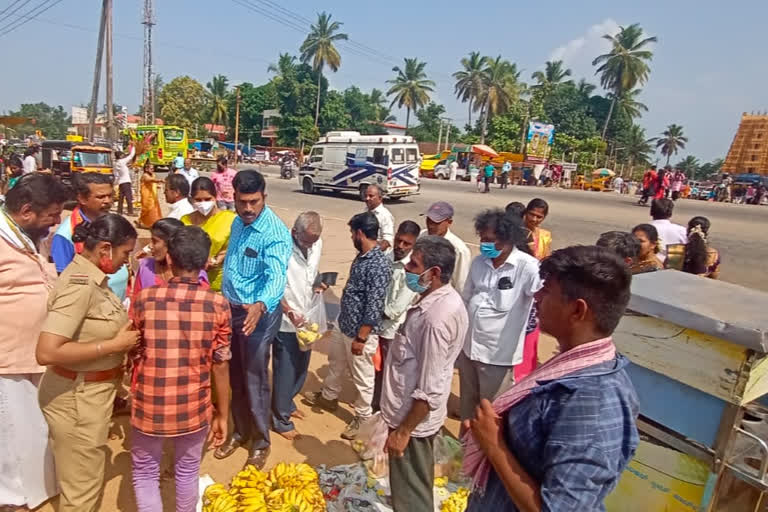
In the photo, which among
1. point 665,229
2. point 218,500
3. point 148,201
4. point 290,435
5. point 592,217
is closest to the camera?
point 218,500

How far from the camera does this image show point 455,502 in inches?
105

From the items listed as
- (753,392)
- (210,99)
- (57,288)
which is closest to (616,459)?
(753,392)

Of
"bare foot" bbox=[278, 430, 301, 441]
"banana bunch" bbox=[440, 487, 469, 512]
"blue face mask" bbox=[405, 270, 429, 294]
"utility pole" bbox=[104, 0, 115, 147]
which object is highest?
"utility pole" bbox=[104, 0, 115, 147]

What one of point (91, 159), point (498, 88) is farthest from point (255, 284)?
point (498, 88)

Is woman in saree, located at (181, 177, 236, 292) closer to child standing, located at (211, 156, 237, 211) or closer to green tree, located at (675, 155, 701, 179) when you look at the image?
child standing, located at (211, 156, 237, 211)

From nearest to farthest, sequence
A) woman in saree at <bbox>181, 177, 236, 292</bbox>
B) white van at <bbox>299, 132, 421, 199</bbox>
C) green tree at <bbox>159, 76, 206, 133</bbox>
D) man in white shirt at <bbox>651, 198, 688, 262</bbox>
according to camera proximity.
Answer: woman in saree at <bbox>181, 177, 236, 292</bbox>, man in white shirt at <bbox>651, 198, 688, 262</bbox>, white van at <bbox>299, 132, 421, 199</bbox>, green tree at <bbox>159, 76, 206, 133</bbox>

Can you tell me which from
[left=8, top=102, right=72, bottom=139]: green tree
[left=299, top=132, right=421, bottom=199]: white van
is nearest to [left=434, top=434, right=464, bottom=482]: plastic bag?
[left=299, top=132, right=421, bottom=199]: white van

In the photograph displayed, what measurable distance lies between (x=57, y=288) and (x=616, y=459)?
2.14m

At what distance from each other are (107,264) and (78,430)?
31.4 inches

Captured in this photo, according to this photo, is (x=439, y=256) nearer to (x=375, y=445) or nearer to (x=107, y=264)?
(x=375, y=445)

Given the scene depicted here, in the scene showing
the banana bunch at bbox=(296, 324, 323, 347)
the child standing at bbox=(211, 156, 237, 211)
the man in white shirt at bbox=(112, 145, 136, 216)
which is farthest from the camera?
the man in white shirt at bbox=(112, 145, 136, 216)

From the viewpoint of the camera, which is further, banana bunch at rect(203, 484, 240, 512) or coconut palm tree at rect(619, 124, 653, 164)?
coconut palm tree at rect(619, 124, 653, 164)

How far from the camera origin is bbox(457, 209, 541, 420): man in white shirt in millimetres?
3090

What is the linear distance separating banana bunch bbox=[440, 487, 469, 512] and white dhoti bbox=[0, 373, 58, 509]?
225cm
